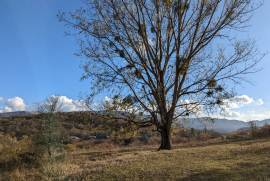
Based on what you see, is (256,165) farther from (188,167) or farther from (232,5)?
(232,5)

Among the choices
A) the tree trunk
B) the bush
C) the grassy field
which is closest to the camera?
the grassy field

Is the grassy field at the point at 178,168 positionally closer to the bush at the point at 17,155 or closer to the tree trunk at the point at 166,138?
the bush at the point at 17,155

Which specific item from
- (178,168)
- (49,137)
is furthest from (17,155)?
(178,168)

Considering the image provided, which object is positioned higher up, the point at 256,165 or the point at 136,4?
the point at 136,4

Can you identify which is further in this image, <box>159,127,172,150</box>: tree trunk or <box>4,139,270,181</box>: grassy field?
<box>159,127,172,150</box>: tree trunk

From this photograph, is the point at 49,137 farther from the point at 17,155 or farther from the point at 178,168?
the point at 178,168

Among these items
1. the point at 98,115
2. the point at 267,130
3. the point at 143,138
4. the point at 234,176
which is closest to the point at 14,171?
the point at 98,115

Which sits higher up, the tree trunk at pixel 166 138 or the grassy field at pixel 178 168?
the tree trunk at pixel 166 138

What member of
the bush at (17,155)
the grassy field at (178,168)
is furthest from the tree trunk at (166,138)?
the bush at (17,155)

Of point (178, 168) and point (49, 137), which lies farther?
point (49, 137)

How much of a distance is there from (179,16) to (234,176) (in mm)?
11952

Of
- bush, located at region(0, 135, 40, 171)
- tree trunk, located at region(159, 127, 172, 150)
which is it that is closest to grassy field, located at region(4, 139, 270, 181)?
bush, located at region(0, 135, 40, 171)

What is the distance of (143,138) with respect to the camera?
43188 millimetres

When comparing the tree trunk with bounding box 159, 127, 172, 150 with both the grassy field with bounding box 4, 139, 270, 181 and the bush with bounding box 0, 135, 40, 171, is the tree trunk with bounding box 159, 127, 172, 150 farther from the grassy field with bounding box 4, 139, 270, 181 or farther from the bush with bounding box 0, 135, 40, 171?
the bush with bounding box 0, 135, 40, 171
